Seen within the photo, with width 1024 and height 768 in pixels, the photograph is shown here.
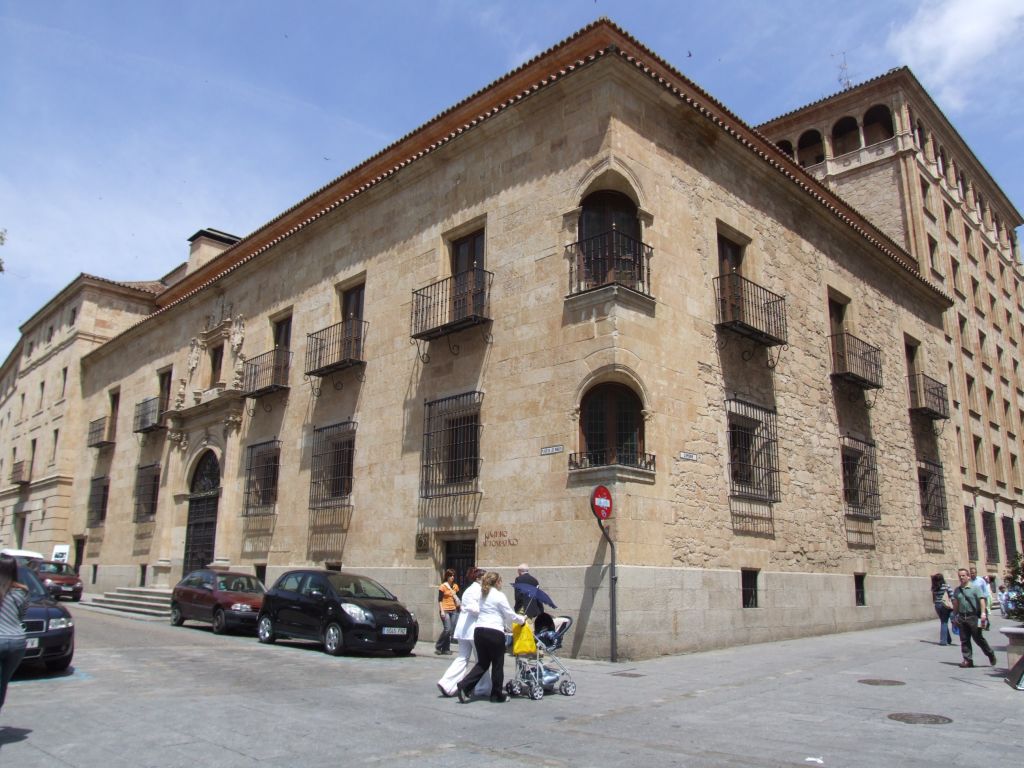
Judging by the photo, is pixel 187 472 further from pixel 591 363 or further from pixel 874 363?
pixel 874 363

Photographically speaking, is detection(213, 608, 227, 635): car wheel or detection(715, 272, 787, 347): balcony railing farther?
detection(213, 608, 227, 635): car wheel

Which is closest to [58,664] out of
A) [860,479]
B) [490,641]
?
[490,641]

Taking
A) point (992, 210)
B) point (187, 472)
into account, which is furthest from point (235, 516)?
point (992, 210)

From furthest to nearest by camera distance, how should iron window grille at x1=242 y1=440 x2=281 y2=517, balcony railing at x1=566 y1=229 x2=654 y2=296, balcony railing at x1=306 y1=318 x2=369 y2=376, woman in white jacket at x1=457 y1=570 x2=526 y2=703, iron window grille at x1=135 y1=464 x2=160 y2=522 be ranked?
iron window grille at x1=135 y1=464 x2=160 y2=522 < iron window grille at x1=242 y1=440 x2=281 y2=517 < balcony railing at x1=306 y1=318 x2=369 y2=376 < balcony railing at x1=566 y1=229 x2=654 y2=296 < woman in white jacket at x1=457 y1=570 x2=526 y2=703

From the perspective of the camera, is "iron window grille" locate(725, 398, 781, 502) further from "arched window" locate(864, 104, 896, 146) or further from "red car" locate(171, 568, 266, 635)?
"arched window" locate(864, 104, 896, 146)

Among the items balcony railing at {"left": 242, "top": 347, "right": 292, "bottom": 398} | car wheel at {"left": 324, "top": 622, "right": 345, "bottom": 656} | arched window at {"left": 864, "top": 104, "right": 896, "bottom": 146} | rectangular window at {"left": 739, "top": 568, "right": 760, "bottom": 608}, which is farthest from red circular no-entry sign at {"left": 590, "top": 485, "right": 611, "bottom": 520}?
arched window at {"left": 864, "top": 104, "right": 896, "bottom": 146}

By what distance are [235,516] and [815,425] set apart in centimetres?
1530

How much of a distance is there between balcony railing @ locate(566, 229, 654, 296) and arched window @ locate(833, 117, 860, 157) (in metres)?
22.5

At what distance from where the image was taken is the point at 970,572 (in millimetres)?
13211

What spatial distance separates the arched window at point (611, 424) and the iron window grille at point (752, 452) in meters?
2.65

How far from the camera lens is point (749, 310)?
1645cm

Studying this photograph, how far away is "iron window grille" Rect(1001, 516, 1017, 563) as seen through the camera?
96.7ft

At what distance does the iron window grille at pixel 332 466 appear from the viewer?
18.4 metres

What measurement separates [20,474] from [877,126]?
40.9 meters
